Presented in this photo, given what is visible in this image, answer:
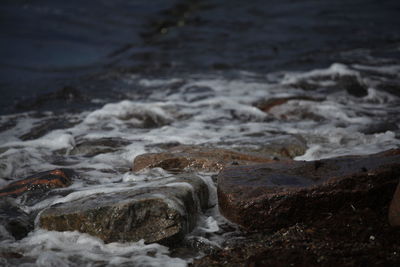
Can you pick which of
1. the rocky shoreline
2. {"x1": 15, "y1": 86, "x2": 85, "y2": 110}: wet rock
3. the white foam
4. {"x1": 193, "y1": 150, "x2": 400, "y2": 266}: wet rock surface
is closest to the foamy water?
the white foam

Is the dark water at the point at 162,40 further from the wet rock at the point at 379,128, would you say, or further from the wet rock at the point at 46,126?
the wet rock at the point at 379,128

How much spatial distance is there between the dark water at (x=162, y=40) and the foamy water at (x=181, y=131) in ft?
3.71

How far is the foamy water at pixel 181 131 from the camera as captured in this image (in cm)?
328

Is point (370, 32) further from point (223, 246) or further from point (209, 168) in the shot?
point (223, 246)

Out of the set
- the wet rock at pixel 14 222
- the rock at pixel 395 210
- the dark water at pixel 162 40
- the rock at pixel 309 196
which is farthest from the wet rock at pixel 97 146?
the rock at pixel 395 210

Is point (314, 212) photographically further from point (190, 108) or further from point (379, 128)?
point (190, 108)

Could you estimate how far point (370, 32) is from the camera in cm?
1457

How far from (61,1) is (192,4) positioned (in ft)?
17.9

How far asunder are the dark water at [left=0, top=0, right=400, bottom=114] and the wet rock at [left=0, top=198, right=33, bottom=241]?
4577 mm

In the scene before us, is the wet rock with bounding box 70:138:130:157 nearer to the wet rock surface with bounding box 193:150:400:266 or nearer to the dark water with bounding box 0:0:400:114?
the wet rock surface with bounding box 193:150:400:266

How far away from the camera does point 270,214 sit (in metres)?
3.40

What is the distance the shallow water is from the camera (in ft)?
12.0

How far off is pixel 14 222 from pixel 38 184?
0.67 meters

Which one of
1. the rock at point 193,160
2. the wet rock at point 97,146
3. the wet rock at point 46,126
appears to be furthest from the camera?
the wet rock at point 46,126
